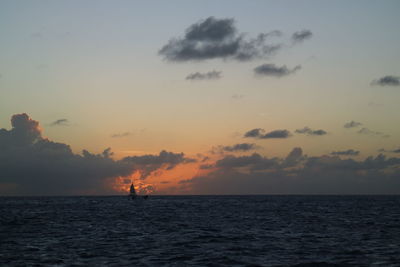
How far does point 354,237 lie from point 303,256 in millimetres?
18443

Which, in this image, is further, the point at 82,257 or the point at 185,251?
the point at 185,251

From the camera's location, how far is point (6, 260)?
38.1 m

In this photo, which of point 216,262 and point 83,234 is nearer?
point 216,262

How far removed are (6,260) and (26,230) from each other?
29.6 meters

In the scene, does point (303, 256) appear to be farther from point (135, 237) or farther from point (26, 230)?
point (26, 230)

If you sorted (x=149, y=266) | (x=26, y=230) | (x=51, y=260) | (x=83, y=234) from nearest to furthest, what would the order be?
(x=149, y=266), (x=51, y=260), (x=83, y=234), (x=26, y=230)

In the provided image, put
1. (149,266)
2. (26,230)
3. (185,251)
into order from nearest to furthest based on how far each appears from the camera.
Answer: (149,266)
(185,251)
(26,230)

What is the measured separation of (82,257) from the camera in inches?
1564

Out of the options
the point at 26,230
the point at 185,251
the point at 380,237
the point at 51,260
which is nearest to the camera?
the point at 51,260

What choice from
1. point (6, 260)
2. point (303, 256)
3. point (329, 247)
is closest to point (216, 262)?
point (303, 256)

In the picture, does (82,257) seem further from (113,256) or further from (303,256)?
(303,256)

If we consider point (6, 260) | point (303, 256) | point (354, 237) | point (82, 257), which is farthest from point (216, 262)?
point (354, 237)

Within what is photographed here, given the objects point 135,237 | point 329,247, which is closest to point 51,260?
point 135,237

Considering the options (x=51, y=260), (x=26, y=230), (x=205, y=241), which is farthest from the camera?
(x=26, y=230)
